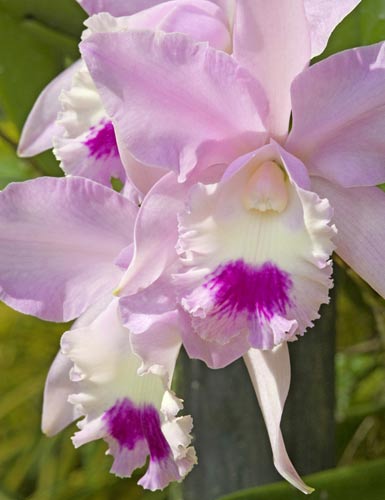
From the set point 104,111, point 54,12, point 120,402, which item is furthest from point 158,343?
point 54,12

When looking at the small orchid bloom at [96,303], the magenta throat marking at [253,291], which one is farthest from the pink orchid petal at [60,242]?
the magenta throat marking at [253,291]

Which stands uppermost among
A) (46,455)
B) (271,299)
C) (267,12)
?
(267,12)

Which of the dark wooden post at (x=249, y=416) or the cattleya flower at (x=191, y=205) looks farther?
the dark wooden post at (x=249, y=416)

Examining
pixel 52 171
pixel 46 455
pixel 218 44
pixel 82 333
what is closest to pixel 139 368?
pixel 82 333

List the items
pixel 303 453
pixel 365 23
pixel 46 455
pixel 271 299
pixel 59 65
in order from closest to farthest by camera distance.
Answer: pixel 271 299 < pixel 365 23 < pixel 303 453 < pixel 59 65 < pixel 46 455

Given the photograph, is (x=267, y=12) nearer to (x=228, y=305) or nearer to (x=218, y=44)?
(x=218, y=44)

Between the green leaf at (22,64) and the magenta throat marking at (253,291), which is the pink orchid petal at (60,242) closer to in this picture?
the magenta throat marking at (253,291)

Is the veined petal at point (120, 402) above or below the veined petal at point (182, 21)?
below
